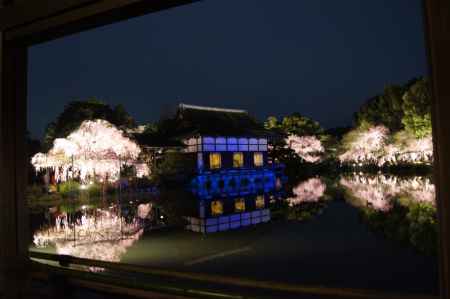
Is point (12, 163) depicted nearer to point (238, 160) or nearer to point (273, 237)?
point (273, 237)

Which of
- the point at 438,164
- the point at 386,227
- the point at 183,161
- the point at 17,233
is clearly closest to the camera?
the point at 438,164

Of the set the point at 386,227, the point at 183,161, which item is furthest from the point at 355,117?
the point at 386,227

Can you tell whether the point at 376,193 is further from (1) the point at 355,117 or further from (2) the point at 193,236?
(1) the point at 355,117

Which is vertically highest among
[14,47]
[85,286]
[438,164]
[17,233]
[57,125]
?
[57,125]

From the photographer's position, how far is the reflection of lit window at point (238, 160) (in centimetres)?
2431

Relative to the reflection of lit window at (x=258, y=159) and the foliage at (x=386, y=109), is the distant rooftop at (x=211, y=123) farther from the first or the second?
the foliage at (x=386, y=109)

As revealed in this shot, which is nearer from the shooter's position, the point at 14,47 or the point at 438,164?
the point at 438,164

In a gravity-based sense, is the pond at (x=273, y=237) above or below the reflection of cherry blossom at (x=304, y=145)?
below

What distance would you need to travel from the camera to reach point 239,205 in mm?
13906

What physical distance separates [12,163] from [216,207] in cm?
1105

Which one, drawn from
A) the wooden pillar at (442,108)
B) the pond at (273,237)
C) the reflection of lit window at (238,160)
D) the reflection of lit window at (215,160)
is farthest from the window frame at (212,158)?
the wooden pillar at (442,108)

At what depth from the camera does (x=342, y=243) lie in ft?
24.3

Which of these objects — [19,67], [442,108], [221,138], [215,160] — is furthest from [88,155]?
[442,108]

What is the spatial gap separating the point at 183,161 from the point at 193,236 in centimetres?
1302
